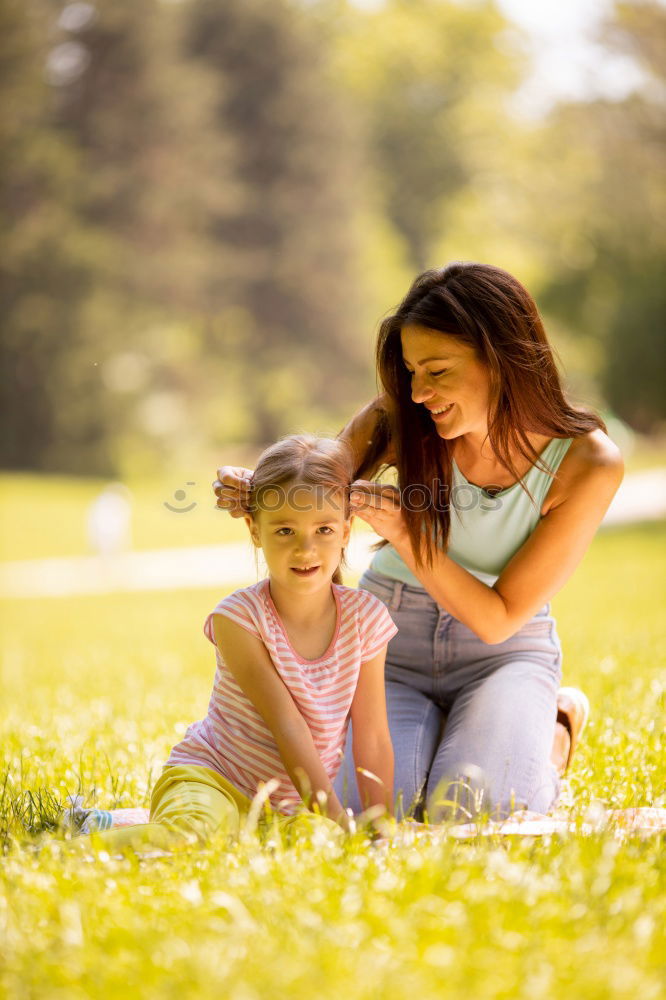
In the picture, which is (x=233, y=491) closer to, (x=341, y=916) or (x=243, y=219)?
(x=341, y=916)

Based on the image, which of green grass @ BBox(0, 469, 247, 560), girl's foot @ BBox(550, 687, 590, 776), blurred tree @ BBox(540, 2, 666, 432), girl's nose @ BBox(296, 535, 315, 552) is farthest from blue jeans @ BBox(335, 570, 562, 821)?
blurred tree @ BBox(540, 2, 666, 432)

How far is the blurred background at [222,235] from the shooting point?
27953 millimetres

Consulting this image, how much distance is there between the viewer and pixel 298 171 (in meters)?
35.0

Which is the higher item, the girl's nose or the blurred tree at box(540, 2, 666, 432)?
the blurred tree at box(540, 2, 666, 432)

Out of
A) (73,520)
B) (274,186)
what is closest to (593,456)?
(73,520)

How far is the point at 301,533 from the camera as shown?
273 cm

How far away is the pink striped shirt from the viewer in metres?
2.73

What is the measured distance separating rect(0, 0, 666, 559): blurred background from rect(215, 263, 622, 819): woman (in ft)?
63.3

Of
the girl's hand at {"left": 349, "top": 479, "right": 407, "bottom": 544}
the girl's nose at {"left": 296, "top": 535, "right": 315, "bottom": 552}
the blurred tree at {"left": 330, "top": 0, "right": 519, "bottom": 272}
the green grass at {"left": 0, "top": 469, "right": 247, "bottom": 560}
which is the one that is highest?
the blurred tree at {"left": 330, "top": 0, "right": 519, "bottom": 272}

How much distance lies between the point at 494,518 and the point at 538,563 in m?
0.24

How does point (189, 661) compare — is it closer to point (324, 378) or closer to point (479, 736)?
point (479, 736)

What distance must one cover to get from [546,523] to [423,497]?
0.38 metres

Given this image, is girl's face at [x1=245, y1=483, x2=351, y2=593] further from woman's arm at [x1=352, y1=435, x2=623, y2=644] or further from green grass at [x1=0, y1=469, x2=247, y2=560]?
green grass at [x1=0, y1=469, x2=247, y2=560]

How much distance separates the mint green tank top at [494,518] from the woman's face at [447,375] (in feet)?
0.85
